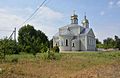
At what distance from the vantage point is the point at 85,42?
7112 cm

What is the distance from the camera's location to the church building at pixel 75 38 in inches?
2773

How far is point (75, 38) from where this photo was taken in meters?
73.1

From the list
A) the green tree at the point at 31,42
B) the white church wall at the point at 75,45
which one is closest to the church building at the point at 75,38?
the white church wall at the point at 75,45

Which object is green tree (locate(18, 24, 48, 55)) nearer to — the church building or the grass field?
the grass field

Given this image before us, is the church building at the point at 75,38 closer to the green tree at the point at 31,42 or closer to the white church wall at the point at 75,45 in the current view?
the white church wall at the point at 75,45

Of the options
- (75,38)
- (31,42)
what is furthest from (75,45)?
(31,42)

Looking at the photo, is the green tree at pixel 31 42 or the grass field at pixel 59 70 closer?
the grass field at pixel 59 70

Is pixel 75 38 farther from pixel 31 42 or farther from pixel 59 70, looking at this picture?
pixel 59 70

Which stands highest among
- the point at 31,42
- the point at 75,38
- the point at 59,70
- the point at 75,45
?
the point at 75,38

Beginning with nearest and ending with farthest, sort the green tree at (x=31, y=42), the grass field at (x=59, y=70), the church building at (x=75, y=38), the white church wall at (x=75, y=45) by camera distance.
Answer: the grass field at (x=59, y=70) → the green tree at (x=31, y=42) → the church building at (x=75, y=38) → the white church wall at (x=75, y=45)

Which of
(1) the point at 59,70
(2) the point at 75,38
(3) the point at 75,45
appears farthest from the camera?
(2) the point at 75,38

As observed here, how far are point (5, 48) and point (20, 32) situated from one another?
52.6 metres

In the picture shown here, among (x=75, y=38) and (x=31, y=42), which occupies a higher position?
(x=75, y=38)

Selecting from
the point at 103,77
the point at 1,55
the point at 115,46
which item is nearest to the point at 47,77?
the point at 103,77
